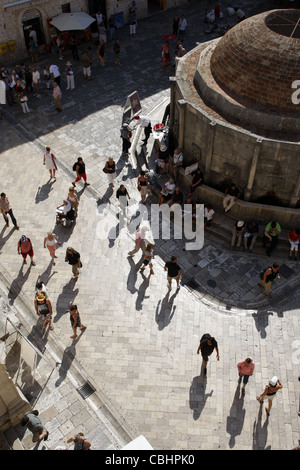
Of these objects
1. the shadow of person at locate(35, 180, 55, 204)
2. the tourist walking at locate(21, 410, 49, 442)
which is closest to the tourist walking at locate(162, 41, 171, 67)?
the shadow of person at locate(35, 180, 55, 204)

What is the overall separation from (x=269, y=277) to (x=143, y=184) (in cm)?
608

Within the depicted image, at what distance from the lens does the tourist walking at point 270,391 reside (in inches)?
454

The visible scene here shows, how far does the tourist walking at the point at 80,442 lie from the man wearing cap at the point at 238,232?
844 centimetres

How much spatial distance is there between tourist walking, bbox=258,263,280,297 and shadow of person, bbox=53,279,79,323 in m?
6.21

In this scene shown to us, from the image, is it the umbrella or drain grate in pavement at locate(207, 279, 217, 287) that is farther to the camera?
the umbrella

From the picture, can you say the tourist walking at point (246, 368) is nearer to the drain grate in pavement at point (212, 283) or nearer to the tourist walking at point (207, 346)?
the tourist walking at point (207, 346)

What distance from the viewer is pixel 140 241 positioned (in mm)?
15586

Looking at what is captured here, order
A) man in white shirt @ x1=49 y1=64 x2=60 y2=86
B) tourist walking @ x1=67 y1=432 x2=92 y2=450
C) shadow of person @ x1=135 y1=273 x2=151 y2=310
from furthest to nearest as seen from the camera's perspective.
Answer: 1. man in white shirt @ x1=49 y1=64 x2=60 y2=86
2. shadow of person @ x1=135 y1=273 x2=151 y2=310
3. tourist walking @ x1=67 y1=432 x2=92 y2=450

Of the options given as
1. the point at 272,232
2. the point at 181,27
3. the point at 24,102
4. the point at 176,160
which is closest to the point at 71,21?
the point at 24,102

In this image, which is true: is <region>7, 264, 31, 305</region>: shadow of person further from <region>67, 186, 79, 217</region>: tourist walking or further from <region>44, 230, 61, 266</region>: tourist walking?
<region>67, 186, 79, 217</region>: tourist walking

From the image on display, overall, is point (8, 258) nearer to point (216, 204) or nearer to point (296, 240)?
point (216, 204)

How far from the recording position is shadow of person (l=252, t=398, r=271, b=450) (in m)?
11.6

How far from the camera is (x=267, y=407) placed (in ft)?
40.2

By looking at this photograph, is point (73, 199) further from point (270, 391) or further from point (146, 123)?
point (270, 391)
